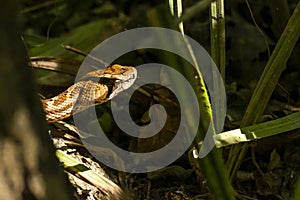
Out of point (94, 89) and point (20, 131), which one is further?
point (94, 89)

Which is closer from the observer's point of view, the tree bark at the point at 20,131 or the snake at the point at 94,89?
the tree bark at the point at 20,131

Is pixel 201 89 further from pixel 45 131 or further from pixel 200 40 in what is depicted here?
pixel 200 40

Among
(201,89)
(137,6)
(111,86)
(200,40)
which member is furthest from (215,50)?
(137,6)

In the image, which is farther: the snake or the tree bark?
the snake
